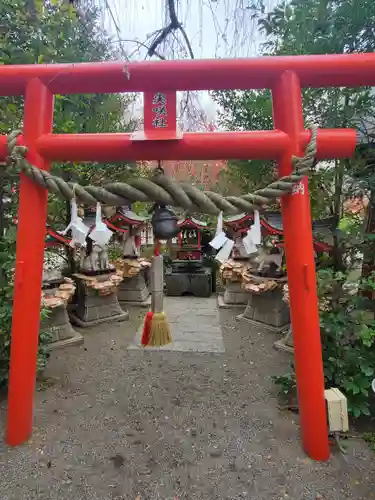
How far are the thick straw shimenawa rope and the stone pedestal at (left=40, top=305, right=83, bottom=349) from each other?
3273mm

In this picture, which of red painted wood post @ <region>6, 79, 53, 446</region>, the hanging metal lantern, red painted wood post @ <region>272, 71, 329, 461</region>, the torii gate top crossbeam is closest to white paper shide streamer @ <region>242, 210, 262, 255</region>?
red painted wood post @ <region>272, 71, 329, 461</region>

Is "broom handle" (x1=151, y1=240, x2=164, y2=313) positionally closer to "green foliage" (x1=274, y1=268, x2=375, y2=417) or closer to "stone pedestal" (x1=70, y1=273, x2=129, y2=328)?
"green foliage" (x1=274, y1=268, x2=375, y2=417)

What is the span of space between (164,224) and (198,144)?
66cm

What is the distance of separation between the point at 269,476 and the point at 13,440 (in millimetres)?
2060

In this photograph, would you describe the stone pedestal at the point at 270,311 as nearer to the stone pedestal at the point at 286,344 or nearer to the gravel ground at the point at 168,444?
the stone pedestal at the point at 286,344

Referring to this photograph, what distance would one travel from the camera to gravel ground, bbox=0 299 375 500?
2.35 m

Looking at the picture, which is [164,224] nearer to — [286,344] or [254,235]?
[254,235]

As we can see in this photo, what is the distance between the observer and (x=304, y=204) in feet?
8.30

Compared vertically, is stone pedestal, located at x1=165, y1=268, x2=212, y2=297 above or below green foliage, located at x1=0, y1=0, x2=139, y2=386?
below

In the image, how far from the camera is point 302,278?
255cm

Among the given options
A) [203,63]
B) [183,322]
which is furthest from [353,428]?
[183,322]

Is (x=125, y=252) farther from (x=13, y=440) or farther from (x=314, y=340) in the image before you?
(x=314, y=340)

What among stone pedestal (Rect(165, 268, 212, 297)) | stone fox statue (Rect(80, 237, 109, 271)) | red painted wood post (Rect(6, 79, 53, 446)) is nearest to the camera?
red painted wood post (Rect(6, 79, 53, 446))

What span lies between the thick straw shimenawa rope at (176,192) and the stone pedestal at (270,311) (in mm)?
4168
